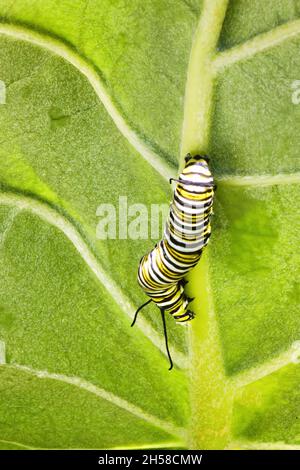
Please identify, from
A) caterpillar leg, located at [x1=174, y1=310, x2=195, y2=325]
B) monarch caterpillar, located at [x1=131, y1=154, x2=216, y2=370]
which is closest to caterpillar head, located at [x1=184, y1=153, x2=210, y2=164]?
monarch caterpillar, located at [x1=131, y1=154, x2=216, y2=370]

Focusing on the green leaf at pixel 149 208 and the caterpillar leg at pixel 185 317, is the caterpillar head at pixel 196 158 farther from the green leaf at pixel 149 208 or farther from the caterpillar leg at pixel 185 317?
the caterpillar leg at pixel 185 317

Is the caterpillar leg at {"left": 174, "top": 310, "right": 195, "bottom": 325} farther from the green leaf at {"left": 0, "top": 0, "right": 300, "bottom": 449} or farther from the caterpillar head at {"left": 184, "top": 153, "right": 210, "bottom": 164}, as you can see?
the caterpillar head at {"left": 184, "top": 153, "right": 210, "bottom": 164}

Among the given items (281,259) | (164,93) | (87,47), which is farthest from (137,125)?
(281,259)

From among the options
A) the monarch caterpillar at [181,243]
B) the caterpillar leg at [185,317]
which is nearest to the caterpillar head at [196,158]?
the monarch caterpillar at [181,243]

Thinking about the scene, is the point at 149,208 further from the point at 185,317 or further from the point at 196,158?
the point at 185,317

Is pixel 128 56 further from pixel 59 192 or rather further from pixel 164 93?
pixel 59 192
